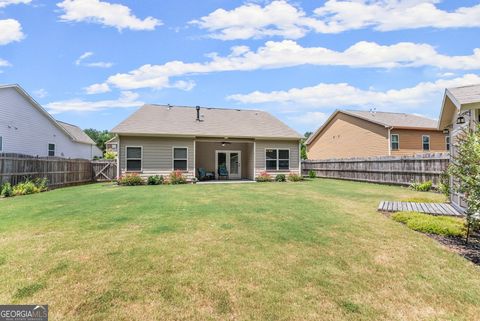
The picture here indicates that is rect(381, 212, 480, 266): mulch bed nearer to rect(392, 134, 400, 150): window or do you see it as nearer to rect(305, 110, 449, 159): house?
rect(305, 110, 449, 159): house

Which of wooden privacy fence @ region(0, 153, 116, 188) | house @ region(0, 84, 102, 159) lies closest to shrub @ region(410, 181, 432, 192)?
wooden privacy fence @ region(0, 153, 116, 188)

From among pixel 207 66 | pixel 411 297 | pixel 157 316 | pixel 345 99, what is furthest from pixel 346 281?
pixel 345 99

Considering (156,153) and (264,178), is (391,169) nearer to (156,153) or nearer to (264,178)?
(264,178)

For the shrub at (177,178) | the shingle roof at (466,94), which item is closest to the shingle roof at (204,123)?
the shrub at (177,178)

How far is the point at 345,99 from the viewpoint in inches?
1123

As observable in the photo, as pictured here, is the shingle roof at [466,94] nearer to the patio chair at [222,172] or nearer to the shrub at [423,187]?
the shrub at [423,187]

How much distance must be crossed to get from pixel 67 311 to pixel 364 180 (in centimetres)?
1720

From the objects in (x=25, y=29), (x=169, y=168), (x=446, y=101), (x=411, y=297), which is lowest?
(x=411, y=297)

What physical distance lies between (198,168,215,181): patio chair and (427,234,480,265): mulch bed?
48.1 ft

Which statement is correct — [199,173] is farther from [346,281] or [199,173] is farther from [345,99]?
[345,99]

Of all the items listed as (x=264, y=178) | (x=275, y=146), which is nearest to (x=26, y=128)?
(x=264, y=178)

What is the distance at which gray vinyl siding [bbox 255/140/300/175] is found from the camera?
18.2m

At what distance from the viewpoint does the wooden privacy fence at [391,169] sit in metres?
12.1

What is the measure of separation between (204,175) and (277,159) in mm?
5304
